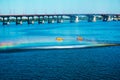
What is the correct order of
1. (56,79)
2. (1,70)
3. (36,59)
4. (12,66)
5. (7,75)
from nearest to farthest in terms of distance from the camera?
(56,79) < (7,75) < (1,70) < (12,66) < (36,59)

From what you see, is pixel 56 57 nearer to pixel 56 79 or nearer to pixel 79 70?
pixel 79 70

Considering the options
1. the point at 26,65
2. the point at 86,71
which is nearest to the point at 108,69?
the point at 86,71

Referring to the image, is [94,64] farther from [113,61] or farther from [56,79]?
[56,79]

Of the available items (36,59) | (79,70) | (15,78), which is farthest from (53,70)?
(36,59)

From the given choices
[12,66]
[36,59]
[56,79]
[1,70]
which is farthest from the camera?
[36,59]

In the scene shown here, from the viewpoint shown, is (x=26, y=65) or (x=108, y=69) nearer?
(x=108, y=69)

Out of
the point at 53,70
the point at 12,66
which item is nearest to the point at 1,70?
the point at 12,66

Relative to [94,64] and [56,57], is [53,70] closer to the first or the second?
[94,64]

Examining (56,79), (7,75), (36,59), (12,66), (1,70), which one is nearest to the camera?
(56,79)
